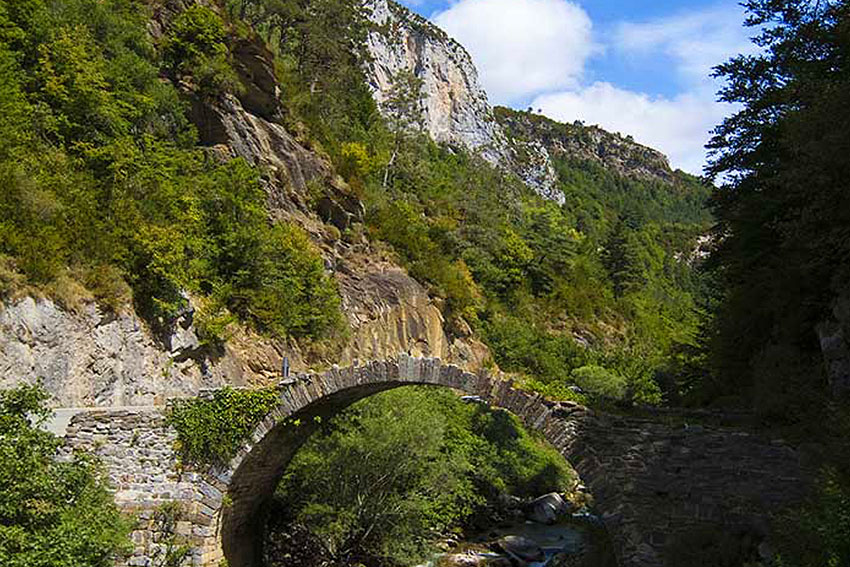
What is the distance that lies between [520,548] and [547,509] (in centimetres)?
540

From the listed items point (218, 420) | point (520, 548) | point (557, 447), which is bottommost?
point (520, 548)

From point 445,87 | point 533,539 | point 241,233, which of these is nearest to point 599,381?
point 533,539

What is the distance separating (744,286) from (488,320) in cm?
2621

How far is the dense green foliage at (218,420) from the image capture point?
10.9 meters

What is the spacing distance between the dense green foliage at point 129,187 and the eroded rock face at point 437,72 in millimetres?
51942

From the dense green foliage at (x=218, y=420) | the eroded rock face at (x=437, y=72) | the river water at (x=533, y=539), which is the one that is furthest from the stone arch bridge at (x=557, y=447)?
the eroded rock face at (x=437, y=72)

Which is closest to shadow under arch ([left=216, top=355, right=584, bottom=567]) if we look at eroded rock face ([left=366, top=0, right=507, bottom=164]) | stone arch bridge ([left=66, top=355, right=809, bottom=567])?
stone arch bridge ([left=66, top=355, right=809, bottom=567])

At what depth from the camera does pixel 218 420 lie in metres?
11.1

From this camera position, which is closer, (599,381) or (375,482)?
(375,482)

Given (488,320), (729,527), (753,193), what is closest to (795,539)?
(729,527)

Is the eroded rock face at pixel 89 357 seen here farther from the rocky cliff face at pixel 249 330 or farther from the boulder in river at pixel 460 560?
the boulder in river at pixel 460 560

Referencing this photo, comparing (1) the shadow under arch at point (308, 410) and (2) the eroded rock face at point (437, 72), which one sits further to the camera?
(2) the eroded rock face at point (437, 72)

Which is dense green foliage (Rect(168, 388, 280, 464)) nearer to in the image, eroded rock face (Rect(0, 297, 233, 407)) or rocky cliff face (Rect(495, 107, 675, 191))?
eroded rock face (Rect(0, 297, 233, 407))

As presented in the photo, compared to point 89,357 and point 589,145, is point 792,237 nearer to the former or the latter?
point 89,357
